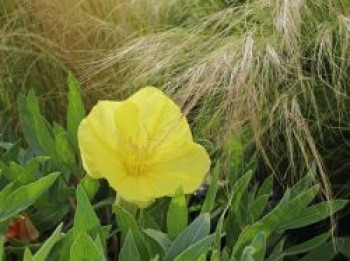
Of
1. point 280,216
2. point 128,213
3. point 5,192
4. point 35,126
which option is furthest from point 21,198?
point 280,216

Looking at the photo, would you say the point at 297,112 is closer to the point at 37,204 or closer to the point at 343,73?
the point at 343,73

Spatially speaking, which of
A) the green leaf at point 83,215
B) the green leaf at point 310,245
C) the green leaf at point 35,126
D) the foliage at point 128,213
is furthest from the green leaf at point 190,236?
the green leaf at point 35,126

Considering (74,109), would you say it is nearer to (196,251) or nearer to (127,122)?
(127,122)

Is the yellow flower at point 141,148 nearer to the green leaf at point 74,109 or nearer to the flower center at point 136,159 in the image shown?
the flower center at point 136,159

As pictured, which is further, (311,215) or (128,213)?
(311,215)

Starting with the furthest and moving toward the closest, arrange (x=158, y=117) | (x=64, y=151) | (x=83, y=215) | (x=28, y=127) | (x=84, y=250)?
(x=28, y=127)
(x=64, y=151)
(x=158, y=117)
(x=83, y=215)
(x=84, y=250)

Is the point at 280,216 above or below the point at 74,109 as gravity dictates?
below

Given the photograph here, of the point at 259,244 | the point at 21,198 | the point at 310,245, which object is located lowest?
the point at 310,245
